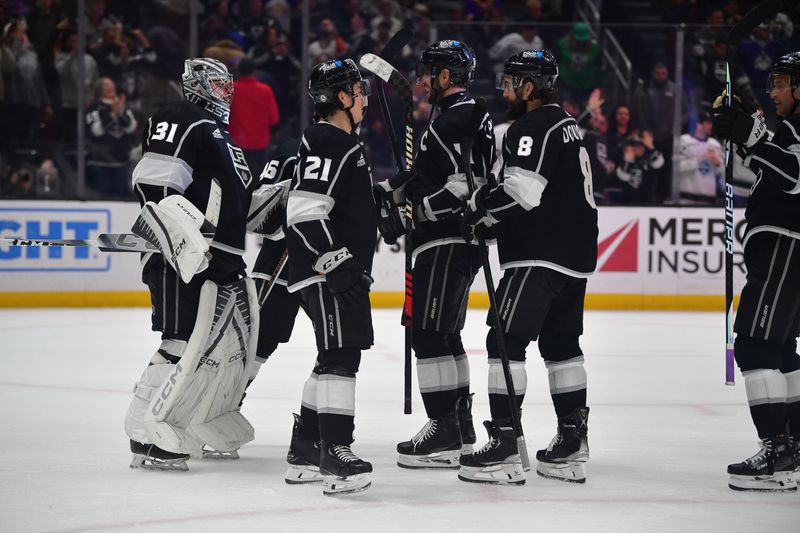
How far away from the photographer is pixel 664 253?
9812 mm

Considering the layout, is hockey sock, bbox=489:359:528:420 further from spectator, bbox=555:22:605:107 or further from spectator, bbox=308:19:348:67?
spectator, bbox=308:19:348:67

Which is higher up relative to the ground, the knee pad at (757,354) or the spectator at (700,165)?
the spectator at (700,165)

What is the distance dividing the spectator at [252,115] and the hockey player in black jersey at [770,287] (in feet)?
19.6

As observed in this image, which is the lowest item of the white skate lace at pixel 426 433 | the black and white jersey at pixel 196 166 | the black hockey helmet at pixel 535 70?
the white skate lace at pixel 426 433

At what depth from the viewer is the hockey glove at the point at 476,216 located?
412cm

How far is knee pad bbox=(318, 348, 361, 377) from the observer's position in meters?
3.82

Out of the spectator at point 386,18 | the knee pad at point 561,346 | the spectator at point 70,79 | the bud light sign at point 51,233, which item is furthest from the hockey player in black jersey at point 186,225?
the spectator at point 386,18

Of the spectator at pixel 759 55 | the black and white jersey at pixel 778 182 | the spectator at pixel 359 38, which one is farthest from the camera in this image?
the spectator at pixel 359 38

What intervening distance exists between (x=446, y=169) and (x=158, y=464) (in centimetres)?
147

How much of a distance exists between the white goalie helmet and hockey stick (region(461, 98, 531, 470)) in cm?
89

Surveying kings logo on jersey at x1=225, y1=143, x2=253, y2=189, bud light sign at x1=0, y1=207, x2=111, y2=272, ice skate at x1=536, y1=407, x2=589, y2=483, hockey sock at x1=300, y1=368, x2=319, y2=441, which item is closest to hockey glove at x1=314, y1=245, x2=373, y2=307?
hockey sock at x1=300, y1=368, x2=319, y2=441

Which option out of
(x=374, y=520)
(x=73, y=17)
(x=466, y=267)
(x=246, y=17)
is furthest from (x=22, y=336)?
(x=374, y=520)

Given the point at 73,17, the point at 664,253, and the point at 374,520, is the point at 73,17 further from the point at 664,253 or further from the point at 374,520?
the point at 374,520

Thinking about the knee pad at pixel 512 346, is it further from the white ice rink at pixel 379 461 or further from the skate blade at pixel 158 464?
the skate blade at pixel 158 464
